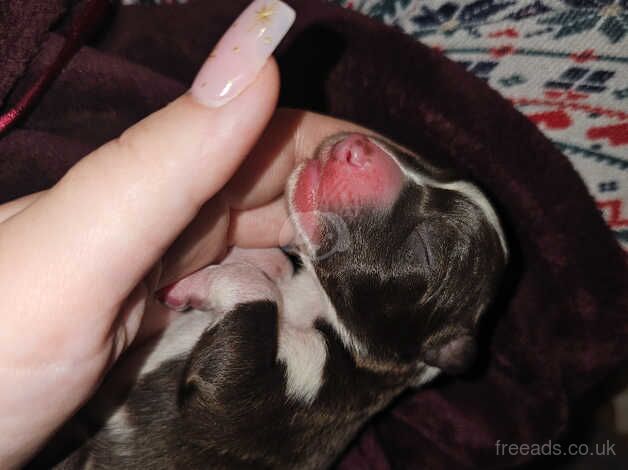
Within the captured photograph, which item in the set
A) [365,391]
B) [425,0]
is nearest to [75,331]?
[365,391]

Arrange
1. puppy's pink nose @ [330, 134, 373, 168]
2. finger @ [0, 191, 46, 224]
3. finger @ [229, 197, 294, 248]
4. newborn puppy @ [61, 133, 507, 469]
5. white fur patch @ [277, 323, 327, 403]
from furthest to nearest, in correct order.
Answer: finger @ [229, 197, 294, 248] → white fur patch @ [277, 323, 327, 403] → newborn puppy @ [61, 133, 507, 469] → puppy's pink nose @ [330, 134, 373, 168] → finger @ [0, 191, 46, 224]

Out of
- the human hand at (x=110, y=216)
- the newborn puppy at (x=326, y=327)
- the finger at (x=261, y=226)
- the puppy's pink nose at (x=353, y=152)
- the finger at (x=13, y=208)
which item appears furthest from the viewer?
the finger at (x=261, y=226)

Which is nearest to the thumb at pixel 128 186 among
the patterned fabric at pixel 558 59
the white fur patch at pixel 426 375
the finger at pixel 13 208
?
the finger at pixel 13 208

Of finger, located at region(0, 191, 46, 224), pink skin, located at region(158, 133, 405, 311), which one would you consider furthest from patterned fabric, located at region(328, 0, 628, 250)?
finger, located at region(0, 191, 46, 224)

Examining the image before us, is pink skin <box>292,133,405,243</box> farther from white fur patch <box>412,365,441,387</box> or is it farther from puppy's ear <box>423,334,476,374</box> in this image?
white fur patch <box>412,365,441,387</box>

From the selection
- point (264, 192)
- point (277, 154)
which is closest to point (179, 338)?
point (264, 192)

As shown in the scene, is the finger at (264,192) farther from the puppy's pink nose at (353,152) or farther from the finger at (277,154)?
the puppy's pink nose at (353,152)

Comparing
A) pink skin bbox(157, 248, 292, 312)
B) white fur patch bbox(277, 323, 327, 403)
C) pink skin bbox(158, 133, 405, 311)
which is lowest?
white fur patch bbox(277, 323, 327, 403)

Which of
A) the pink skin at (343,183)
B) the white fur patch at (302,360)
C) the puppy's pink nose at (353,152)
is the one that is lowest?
the white fur patch at (302,360)

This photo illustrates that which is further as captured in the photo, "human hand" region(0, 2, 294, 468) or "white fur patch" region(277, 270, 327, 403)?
"white fur patch" region(277, 270, 327, 403)
